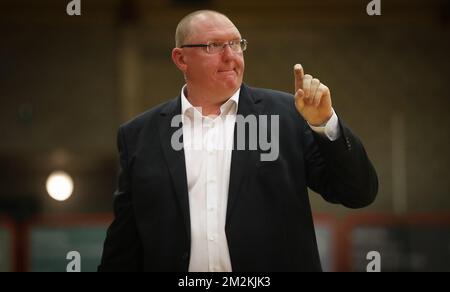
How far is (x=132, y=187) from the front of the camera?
100 inches

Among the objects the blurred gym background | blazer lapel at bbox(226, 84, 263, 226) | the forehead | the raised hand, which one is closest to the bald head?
the forehead

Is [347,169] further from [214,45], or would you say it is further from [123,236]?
[123,236]

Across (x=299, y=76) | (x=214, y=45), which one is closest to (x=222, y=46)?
(x=214, y=45)

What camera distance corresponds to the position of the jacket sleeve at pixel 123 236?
8.54ft

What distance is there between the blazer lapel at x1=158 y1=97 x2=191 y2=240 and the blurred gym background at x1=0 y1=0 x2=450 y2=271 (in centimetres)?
427

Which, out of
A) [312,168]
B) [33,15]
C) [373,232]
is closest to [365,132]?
[373,232]

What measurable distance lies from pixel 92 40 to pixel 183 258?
5.27m

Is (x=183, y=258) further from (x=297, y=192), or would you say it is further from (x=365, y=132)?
(x=365, y=132)

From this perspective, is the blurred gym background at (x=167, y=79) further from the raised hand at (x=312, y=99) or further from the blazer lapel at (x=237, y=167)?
the raised hand at (x=312, y=99)

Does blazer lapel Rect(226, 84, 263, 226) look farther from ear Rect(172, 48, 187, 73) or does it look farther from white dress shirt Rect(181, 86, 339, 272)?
ear Rect(172, 48, 187, 73)

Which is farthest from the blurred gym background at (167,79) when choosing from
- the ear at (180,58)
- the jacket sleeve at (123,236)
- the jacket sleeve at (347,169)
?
the jacket sleeve at (347,169)

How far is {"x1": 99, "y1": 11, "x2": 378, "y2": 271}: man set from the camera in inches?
93.9
